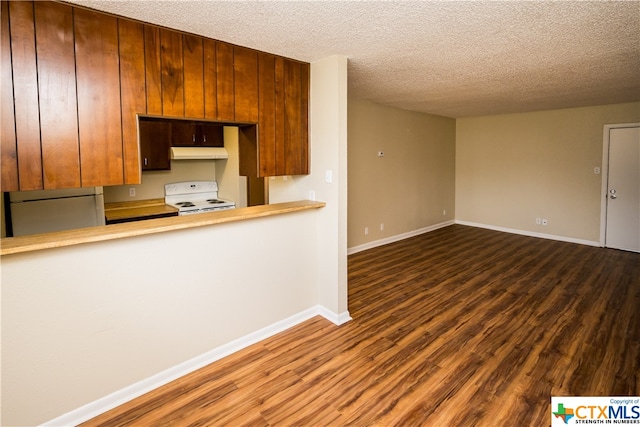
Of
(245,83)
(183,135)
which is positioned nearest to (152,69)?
(245,83)

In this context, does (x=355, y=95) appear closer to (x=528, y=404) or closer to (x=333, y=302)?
(x=333, y=302)

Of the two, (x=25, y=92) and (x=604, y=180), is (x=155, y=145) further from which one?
(x=604, y=180)

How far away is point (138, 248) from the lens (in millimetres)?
2258

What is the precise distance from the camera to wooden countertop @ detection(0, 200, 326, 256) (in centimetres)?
185

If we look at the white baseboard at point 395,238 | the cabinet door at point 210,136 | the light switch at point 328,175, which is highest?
the cabinet door at point 210,136

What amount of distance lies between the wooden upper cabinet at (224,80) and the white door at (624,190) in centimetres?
608

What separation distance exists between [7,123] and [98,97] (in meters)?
0.48

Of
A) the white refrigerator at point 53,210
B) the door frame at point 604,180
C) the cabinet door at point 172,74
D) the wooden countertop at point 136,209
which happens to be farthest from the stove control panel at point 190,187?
the door frame at point 604,180

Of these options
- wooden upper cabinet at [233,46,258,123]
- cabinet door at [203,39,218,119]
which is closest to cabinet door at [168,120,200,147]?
wooden upper cabinet at [233,46,258,123]

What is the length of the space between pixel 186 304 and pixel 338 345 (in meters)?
1.25

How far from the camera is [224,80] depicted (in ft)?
8.78

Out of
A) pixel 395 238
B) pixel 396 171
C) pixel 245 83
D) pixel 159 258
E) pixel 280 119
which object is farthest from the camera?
pixel 395 238

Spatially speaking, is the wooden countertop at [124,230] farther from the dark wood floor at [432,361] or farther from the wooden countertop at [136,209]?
the wooden countertop at [136,209]

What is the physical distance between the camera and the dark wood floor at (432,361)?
2.12m
